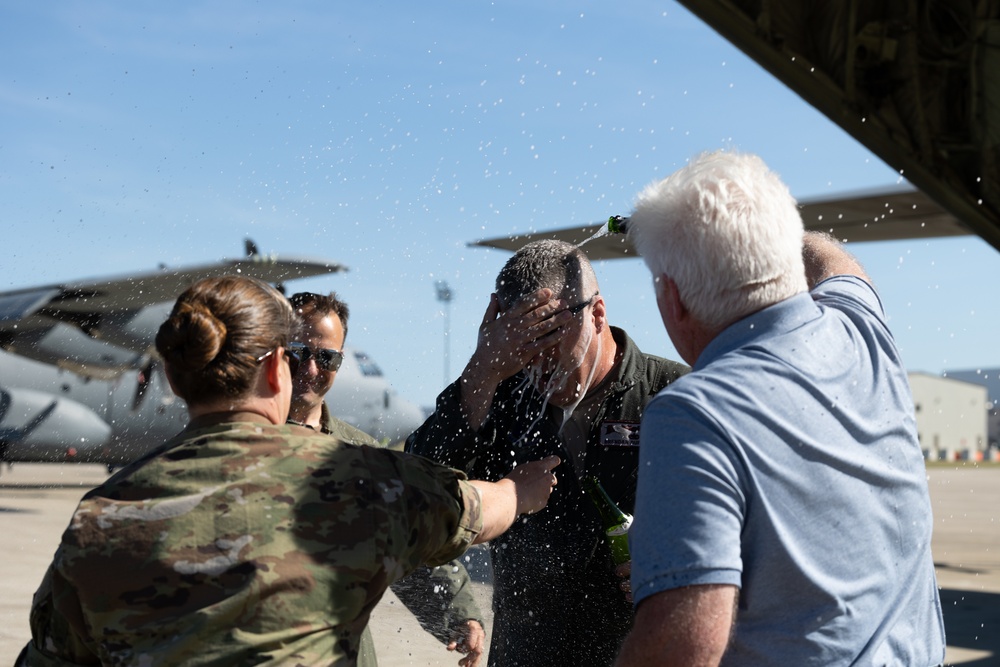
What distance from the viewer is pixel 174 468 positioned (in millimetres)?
1686

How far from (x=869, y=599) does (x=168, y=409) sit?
19024 mm

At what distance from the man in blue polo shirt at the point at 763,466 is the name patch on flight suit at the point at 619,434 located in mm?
907

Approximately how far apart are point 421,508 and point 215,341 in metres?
0.47

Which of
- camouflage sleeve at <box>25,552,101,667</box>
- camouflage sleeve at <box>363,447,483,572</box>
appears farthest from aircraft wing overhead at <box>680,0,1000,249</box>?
camouflage sleeve at <box>25,552,101,667</box>

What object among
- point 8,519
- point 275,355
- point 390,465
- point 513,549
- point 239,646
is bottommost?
point 8,519

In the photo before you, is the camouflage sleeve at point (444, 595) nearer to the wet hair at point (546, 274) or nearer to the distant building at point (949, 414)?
the wet hair at point (546, 274)

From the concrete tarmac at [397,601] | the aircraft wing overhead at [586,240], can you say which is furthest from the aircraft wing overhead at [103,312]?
the aircraft wing overhead at [586,240]

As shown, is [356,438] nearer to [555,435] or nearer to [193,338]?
[555,435]

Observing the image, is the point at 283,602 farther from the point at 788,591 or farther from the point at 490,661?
the point at 490,661

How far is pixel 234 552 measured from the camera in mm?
1629

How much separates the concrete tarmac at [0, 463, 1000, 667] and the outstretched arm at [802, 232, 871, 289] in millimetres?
4199

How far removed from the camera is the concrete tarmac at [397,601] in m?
6.31

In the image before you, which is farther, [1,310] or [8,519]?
[1,310]

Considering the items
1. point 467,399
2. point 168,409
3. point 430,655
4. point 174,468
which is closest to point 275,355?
point 174,468
